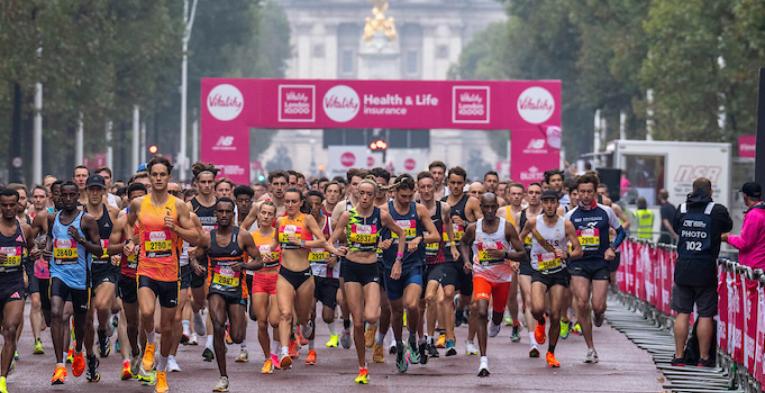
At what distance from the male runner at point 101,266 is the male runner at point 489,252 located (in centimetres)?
345

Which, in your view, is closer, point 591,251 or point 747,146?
point 591,251

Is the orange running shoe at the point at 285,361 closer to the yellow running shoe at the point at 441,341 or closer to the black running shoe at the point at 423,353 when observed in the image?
the black running shoe at the point at 423,353

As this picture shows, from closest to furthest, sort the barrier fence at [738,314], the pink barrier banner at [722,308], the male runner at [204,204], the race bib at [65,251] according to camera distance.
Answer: the barrier fence at [738,314], the race bib at [65,251], the pink barrier banner at [722,308], the male runner at [204,204]

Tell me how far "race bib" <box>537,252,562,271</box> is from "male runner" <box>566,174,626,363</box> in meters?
0.45

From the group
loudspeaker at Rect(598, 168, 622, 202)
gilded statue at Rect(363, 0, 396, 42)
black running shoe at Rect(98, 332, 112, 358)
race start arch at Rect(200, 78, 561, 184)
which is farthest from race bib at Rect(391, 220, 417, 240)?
gilded statue at Rect(363, 0, 396, 42)

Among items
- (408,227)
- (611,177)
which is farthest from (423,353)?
(611,177)

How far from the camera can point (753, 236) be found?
1725cm

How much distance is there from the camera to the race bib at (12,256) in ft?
50.4

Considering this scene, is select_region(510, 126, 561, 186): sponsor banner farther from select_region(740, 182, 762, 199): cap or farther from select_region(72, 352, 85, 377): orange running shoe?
select_region(72, 352, 85, 377): orange running shoe

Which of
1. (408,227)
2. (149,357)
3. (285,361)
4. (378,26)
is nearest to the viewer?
(149,357)

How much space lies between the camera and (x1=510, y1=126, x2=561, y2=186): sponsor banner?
4362 cm

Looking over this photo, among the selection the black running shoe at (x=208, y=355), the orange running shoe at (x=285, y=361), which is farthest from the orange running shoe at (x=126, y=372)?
the black running shoe at (x=208, y=355)

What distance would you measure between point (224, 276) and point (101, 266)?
129 centimetres

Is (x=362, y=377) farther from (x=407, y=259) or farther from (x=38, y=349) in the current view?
(x=38, y=349)
